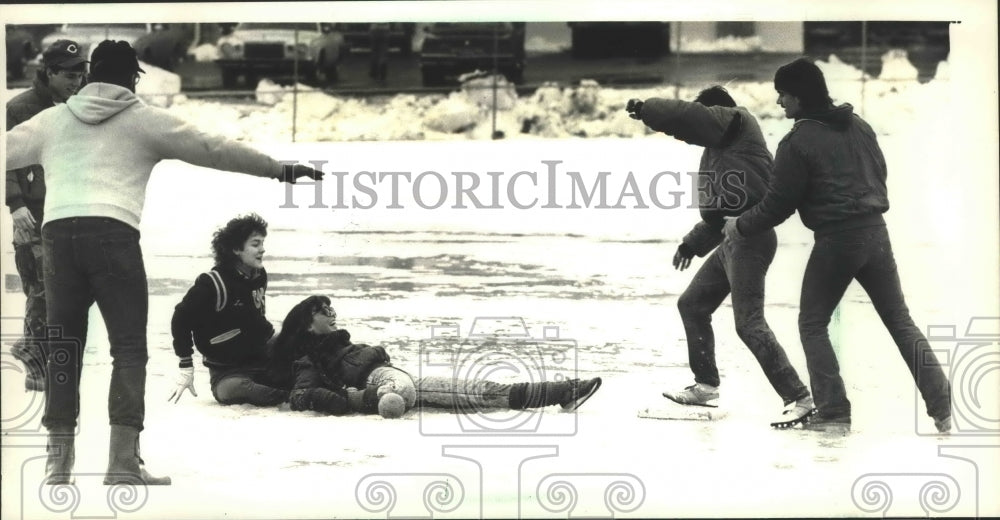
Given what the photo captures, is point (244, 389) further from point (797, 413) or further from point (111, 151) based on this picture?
point (797, 413)

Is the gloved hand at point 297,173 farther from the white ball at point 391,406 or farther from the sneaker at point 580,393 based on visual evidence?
the sneaker at point 580,393

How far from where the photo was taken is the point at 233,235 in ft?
22.3

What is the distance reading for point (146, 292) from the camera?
6.25 m

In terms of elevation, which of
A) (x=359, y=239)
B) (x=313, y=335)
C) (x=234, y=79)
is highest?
(x=234, y=79)

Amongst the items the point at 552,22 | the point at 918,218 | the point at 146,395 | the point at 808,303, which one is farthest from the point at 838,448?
the point at 146,395

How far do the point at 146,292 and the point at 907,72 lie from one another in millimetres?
3552

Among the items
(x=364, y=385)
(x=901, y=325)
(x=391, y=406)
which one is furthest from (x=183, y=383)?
(x=901, y=325)

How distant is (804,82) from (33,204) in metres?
3.44

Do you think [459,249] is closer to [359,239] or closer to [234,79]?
[359,239]

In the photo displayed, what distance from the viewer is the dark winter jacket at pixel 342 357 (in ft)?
22.0

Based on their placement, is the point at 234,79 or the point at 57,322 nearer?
the point at 57,322

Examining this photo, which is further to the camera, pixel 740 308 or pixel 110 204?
pixel 740 308

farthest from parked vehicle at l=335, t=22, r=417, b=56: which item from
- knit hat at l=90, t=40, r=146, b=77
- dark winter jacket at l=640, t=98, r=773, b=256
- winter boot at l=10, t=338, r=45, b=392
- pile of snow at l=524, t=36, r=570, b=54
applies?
winter boot at l=10, t=338, r=45, b=392

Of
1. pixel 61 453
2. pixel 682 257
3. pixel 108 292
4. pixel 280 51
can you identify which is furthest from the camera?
pixel 280 51
